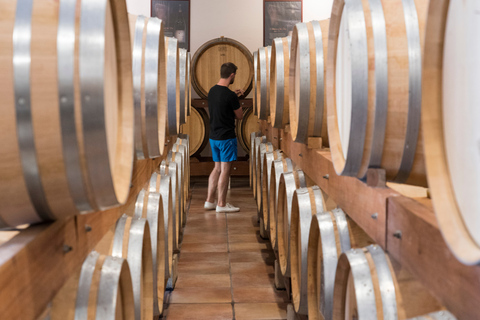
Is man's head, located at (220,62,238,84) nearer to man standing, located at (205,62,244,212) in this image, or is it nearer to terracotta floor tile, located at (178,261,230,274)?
man standing, located at (205,62,244,212)

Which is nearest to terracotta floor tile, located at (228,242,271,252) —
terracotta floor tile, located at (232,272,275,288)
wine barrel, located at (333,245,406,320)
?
terracotta floor tile, located at (232,272,275,288)

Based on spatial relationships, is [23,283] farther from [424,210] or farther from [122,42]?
[424,210]

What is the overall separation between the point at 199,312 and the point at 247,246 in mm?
1453

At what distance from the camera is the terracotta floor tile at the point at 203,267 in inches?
155

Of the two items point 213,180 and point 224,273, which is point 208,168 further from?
point 224,273

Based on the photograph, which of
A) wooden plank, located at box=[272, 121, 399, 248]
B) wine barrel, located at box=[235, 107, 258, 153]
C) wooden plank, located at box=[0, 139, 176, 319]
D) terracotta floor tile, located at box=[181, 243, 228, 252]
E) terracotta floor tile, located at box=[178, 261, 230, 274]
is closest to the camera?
wooden plank, located at box=[0, 139, 176, 319]

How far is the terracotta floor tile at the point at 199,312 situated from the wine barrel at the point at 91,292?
179cm

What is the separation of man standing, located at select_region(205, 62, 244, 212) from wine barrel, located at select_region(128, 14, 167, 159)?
3.50m

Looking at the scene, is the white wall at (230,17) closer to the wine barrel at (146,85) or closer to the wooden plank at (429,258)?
the wine barrel at (146,85)

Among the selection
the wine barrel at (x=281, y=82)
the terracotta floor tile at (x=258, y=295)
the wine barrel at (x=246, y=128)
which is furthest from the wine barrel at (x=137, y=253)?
the wine barrel at (x=246, y=128)

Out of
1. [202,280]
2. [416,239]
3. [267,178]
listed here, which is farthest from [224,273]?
[416,239]

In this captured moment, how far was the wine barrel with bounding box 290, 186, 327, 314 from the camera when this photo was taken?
2221 millimetres

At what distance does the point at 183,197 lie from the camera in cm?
497

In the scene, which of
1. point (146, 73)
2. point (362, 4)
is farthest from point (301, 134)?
point (362, 4)
